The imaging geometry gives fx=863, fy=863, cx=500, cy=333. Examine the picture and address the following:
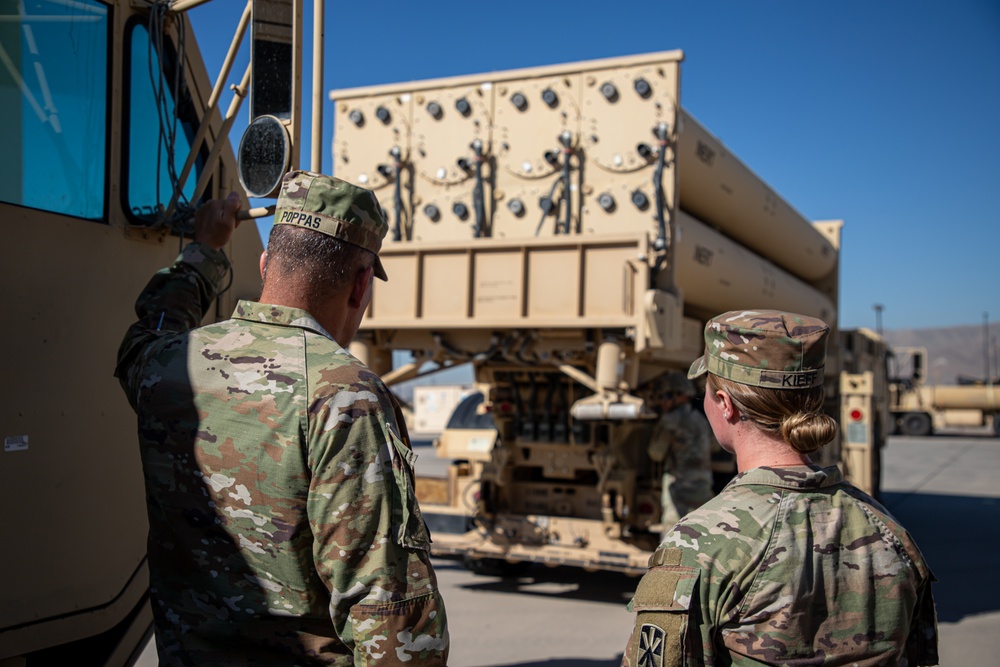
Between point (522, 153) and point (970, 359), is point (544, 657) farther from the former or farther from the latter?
point (970, 359)

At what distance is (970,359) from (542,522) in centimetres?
10958

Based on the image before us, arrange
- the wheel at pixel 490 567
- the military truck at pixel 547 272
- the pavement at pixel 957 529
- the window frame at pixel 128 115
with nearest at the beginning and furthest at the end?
the window frame at pixel 128 115 → the military truck at pixel 547 272 → the pavement at pixel 957 529 → the wheel at pixel 490 567

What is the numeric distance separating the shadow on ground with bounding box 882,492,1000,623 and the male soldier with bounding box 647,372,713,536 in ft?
5.16

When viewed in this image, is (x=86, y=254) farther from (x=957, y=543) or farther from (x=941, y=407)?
(x=941, y=407)

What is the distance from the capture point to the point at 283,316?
171 centimetres

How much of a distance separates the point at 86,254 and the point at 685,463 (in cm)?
489

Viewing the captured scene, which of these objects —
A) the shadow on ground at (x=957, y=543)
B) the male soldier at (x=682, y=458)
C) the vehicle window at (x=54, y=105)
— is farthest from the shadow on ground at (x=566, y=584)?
the vehicle window at (x=54, y=105)

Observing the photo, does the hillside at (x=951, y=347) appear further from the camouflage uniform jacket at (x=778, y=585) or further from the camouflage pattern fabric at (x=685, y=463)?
the camouflage uniform jacket at (x=778, y=585)

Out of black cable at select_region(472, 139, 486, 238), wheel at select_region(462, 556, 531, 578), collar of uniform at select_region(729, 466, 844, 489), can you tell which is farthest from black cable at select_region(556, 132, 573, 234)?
collar of uniform at select_region(729, 466, 844, 489)

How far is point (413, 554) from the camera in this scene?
4.98 ft

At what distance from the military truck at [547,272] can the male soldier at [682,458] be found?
0.20 meters

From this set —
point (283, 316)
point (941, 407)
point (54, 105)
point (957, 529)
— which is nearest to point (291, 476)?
point (283, 316)

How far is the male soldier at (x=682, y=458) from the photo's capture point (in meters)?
6.37

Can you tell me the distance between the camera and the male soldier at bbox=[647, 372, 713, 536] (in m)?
6.37
